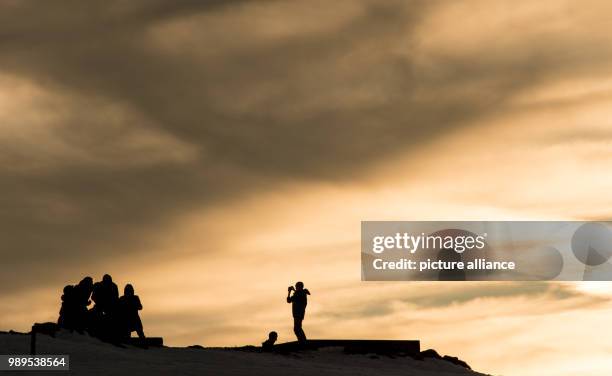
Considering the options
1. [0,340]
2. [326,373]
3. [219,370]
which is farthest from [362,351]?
[0,340]

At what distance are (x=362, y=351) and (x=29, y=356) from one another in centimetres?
1181

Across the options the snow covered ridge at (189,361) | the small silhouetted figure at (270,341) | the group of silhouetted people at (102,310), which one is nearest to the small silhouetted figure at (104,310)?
the group of silhouetted people at (102,310)

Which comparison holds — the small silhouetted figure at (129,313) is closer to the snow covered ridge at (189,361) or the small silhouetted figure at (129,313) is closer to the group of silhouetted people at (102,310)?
the group of silhouetted people at (102,310)

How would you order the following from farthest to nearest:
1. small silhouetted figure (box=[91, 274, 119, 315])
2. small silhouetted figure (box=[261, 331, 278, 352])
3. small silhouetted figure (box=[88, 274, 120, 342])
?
small silhouetted figure (box=[261, 331, 278, 352])
small silhouetted figure (box=[91, 274, 119, 315])
small silhouetted figure (box=[88, 274, 120, 342])

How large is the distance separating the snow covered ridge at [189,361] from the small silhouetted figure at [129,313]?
3.87 ft

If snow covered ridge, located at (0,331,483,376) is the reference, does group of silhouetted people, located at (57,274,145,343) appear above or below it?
above

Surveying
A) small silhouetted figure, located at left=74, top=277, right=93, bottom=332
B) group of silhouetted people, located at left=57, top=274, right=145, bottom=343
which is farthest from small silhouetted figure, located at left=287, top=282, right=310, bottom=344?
small silhouetted figure, located at left=74, top=277, right=93, bottom=332

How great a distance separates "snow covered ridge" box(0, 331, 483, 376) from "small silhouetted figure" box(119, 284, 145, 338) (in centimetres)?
118

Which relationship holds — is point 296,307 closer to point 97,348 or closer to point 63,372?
point 97,348

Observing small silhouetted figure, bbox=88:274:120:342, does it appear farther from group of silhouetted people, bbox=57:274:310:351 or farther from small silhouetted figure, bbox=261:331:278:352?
small silhouetted figure, bbox=261:331:278:352

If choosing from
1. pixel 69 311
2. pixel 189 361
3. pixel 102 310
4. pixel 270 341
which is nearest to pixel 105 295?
pixel 102 310

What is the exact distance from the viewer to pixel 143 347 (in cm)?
3089

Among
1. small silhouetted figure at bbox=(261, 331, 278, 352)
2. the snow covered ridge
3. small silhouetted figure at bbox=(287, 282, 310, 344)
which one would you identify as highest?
small silhouetted figure at bbox=(287, 282, 310, 344)

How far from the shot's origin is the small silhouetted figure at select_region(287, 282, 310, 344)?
116ft
